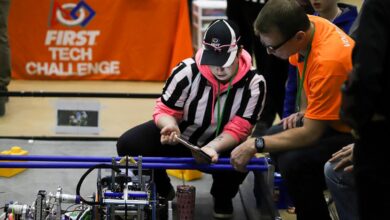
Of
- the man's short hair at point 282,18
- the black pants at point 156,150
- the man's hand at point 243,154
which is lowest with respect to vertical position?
the black pants at point 156,150

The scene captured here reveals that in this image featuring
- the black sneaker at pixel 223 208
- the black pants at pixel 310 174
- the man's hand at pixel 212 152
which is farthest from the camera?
the black sneaker at pixel 223 208

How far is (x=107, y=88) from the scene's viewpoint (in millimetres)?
5555

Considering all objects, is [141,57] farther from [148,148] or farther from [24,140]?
[148,148]

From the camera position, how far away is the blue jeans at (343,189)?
8.44ft

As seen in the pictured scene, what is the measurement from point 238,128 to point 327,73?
63cm

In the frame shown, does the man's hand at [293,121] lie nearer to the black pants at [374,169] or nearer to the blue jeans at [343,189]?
the blue jeans at [343,189]

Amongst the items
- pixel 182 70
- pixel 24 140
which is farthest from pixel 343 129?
pixel 24 140

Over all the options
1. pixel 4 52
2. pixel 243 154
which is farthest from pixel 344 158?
pixel 4 52

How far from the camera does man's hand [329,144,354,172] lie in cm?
255

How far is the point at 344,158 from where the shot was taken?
2578mm

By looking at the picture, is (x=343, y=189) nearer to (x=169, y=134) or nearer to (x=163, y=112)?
(x=169, y=134)

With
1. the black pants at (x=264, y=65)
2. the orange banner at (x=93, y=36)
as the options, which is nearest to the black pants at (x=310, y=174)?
the black pants at (x=264, y=65)

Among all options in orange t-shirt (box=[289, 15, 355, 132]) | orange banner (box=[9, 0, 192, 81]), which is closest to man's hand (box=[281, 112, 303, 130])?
orange t-shirt (box=[289, 15, 355, 132])

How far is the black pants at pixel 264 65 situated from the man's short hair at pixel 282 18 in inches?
62.9
